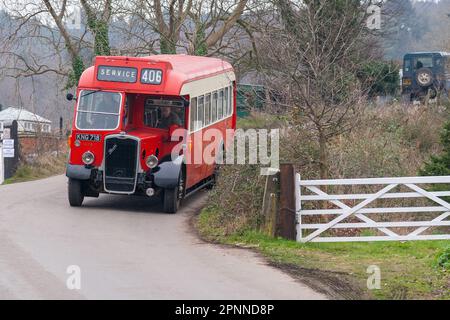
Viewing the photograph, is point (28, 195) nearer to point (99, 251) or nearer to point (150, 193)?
point (150, 193)

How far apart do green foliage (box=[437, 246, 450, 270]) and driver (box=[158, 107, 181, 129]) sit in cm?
857

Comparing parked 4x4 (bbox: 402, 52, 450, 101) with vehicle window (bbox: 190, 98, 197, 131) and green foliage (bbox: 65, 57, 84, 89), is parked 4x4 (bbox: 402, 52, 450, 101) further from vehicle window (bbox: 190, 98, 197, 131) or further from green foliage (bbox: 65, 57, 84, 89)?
vehicle window (bbox: 190, 98, 197, 131)

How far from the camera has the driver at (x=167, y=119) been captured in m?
20.8

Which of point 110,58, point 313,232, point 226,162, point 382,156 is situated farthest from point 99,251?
point 382,156

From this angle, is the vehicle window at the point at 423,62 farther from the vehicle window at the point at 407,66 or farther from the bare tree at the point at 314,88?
the bare tree at the point at 314,88

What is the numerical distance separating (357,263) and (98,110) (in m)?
8.10

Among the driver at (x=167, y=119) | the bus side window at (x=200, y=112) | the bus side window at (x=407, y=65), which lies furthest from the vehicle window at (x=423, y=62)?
the driver at (x=167, y=119)

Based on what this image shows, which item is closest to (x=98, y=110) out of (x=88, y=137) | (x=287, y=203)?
(x=88, y=137)

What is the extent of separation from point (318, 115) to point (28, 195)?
356 inches

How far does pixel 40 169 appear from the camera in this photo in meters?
32.9

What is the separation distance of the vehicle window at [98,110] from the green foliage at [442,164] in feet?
24.3

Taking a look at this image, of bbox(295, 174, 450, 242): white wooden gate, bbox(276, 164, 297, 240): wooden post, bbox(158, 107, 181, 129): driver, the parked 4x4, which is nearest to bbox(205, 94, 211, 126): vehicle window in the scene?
bbox(158, 107, 181, 129): driver

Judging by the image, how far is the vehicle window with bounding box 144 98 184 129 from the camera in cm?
2073

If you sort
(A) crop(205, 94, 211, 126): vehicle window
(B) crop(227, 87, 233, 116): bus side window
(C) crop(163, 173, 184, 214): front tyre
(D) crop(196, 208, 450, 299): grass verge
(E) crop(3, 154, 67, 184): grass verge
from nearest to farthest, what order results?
1. (D) crop(196, 208, 450, 299): grass verge
2. (C) crop(163, 173, 184, 214): front tyre
3. (A) crop(205, 94, 211, 126): vehicle window
4. (B) crop(227, 87, 233, 116): bus side window
5. (E) crop(3, 154, 67, 184): grass verge
